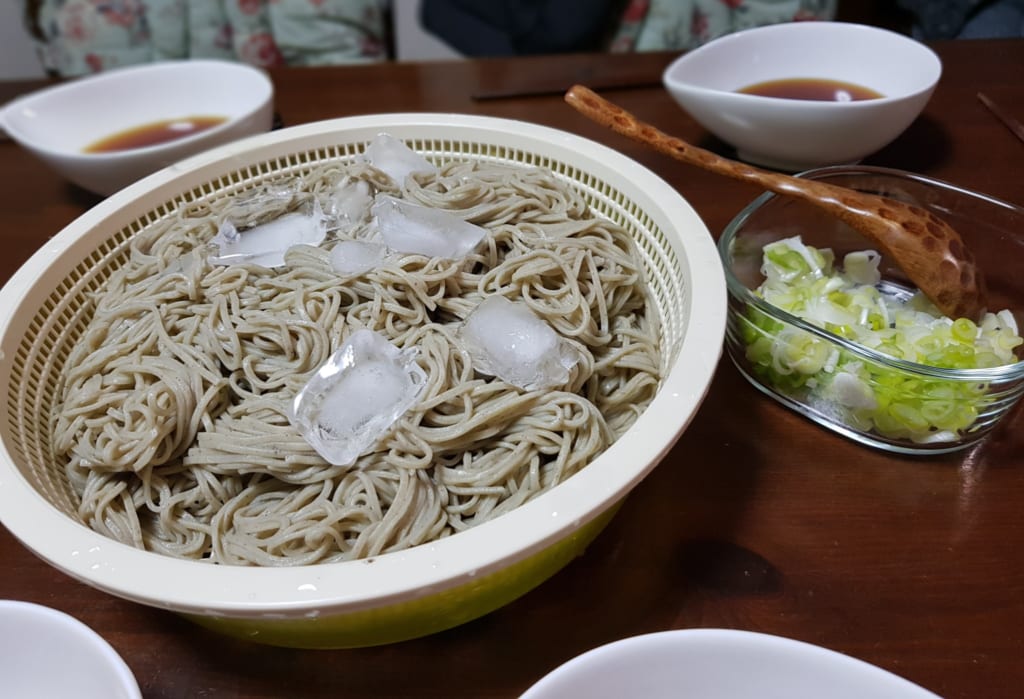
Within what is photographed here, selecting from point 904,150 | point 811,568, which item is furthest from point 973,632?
point 904,150

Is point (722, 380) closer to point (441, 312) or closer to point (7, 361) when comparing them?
point (441, 312)

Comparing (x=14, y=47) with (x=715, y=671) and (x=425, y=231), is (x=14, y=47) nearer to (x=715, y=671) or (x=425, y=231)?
(x=425, y=231)

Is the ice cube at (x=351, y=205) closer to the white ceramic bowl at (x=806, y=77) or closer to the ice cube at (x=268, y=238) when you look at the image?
the ice cube at (x=268, y=238)

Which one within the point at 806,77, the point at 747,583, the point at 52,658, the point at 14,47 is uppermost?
the point at 806,77

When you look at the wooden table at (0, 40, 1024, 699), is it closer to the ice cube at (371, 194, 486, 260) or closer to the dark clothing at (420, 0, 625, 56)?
the ice cube at (371, 194, 486, 260)

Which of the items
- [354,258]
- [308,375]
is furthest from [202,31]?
[308,375]

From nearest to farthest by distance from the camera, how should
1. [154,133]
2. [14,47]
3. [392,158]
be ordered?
[392,158] → [154,133] → [14,47]
